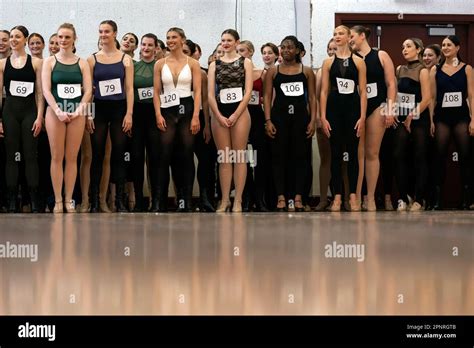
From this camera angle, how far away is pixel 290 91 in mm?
8484

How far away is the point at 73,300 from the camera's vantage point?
3166mm

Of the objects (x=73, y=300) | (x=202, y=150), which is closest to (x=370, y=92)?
(x=202, y=150)

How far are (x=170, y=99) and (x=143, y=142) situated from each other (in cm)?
51

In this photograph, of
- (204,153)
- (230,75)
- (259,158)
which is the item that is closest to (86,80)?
(230,75)

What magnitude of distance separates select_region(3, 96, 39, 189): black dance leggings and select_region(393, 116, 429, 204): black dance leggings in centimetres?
351

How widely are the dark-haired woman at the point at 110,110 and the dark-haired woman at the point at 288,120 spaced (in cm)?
138

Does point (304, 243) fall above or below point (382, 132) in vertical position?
below

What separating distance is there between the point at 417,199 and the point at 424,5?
361cm

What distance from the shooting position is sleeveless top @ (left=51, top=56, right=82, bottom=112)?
7.98 meters

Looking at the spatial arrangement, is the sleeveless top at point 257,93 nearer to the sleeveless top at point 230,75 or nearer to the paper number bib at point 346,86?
the sleeveless top at point 230,75

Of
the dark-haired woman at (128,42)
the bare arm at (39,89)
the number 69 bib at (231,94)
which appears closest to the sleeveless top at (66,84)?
the bare arm at (39,89)

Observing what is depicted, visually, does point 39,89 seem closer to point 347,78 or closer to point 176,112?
point 176,112
